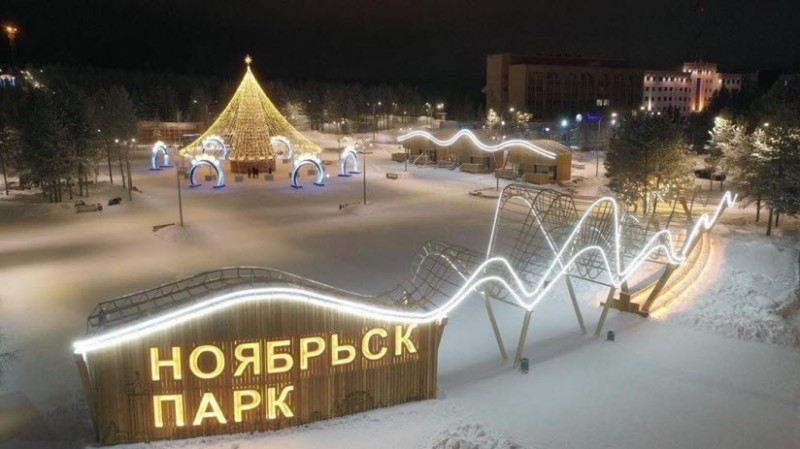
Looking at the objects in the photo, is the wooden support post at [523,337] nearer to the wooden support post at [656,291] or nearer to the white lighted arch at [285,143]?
the wooden support post at [656,291]

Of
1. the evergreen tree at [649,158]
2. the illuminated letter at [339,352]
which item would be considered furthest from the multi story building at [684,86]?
the illuminated letter at [339,352]

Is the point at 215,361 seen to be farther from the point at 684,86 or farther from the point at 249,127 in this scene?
the point at 684,86

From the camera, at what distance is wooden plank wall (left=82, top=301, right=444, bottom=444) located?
11336mm

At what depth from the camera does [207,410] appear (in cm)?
1180

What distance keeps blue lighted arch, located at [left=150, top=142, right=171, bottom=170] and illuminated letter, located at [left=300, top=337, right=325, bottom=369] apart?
51132mm

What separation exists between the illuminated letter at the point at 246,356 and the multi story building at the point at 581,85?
97.3m

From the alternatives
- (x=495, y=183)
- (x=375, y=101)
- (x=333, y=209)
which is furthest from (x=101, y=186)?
(x=375, y=101)

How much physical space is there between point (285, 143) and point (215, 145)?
6.43 m

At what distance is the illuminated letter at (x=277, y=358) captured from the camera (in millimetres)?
12016

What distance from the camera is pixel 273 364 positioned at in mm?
12086

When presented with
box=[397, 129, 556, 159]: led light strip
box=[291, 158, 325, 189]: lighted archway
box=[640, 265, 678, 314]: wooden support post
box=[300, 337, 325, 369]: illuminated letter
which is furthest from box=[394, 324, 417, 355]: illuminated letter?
box=[397, 129, 556, 159]: led light strip

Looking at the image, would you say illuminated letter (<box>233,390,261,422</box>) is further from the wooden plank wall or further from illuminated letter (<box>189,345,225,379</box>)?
illuminated letter (<box>189,345,225,379</box>)

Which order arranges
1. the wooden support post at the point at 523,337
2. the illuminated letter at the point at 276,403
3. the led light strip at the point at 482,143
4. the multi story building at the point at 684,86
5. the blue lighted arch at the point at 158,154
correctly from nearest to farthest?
the illuminated letter at the point at 276,403 < the wooden support post at the point at 523,337 < the led light strip at the point at 482,143 < the blue lighted arch at the point at 158,154 < the multi story building at the point at 684,86

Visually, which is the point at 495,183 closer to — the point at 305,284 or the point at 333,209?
the point at 333,209
